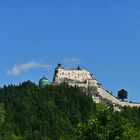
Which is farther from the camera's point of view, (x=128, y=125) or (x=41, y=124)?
(x=41, y=124)

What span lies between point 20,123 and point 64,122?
1227 centimetres

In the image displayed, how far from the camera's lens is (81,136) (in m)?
39.5

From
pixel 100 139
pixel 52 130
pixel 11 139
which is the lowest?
pixel 100 139

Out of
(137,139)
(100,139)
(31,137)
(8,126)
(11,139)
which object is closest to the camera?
(100,139)

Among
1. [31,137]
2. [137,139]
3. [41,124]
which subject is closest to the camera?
[137,139]

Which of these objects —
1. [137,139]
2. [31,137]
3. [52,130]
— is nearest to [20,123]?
[52,130]

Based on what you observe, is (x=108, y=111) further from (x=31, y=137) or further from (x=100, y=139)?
(x=31, y=137)

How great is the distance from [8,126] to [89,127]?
137 meters

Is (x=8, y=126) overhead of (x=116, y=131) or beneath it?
overhead

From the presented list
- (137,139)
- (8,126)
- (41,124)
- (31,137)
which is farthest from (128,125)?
(41,124)

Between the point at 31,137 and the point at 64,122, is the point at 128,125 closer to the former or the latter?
the point at 31,137

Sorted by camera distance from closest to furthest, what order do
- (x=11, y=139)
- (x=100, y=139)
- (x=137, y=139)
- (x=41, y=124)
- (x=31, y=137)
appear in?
(x=100, y=139) → (x=137, y=139) → (x=11, y=139) → (x=31, y=137) → (x=41, y=124)

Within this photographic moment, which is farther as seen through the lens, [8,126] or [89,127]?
[8,126]

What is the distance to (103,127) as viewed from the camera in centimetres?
3806
